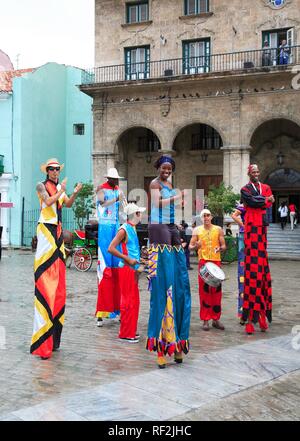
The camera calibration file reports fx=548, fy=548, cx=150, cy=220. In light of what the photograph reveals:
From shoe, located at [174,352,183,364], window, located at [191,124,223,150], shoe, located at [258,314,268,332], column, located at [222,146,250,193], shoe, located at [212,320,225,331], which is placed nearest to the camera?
shoe, located at [174,352,183,364]

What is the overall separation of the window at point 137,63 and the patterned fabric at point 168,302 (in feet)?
73.5

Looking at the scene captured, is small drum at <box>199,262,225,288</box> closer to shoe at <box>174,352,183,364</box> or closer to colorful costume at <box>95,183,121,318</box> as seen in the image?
colorful costume at <box>95,183,121,318</box>

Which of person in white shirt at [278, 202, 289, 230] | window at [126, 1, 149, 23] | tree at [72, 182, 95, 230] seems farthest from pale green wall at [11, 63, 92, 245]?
person in white shirt at [278, 202, 289, 230]

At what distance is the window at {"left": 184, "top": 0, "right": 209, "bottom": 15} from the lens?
26.2 metres

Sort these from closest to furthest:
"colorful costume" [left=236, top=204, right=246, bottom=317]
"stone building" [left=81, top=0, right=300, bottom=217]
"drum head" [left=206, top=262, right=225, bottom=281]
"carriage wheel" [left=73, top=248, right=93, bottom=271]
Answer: "drum head" [left=206, top=262, right=225, bottom=281], "colorful costume" [left=236, top=204, right=246, bottom=317], "carriage wheel" [left=73, top=248, right=93, bottom=271], "stone building" [left=81, top=0, right=300, bottom=217]

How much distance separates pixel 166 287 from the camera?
550 cm

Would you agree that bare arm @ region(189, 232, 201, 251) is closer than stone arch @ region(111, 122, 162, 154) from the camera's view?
Yes

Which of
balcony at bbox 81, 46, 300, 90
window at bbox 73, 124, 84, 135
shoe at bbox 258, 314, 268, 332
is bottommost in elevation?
shoe at bbox 258, 314, 268, 332

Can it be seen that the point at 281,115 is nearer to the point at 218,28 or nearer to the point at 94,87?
the point at 218,28

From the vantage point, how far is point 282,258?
72.0ft

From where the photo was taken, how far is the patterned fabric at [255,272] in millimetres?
7391

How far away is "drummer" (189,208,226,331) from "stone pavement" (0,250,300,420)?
215mm

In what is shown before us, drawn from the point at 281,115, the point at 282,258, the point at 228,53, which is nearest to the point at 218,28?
the point at 228,53

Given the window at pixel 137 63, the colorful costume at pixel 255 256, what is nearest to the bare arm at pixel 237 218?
the colorful costume at pixel 255 256
